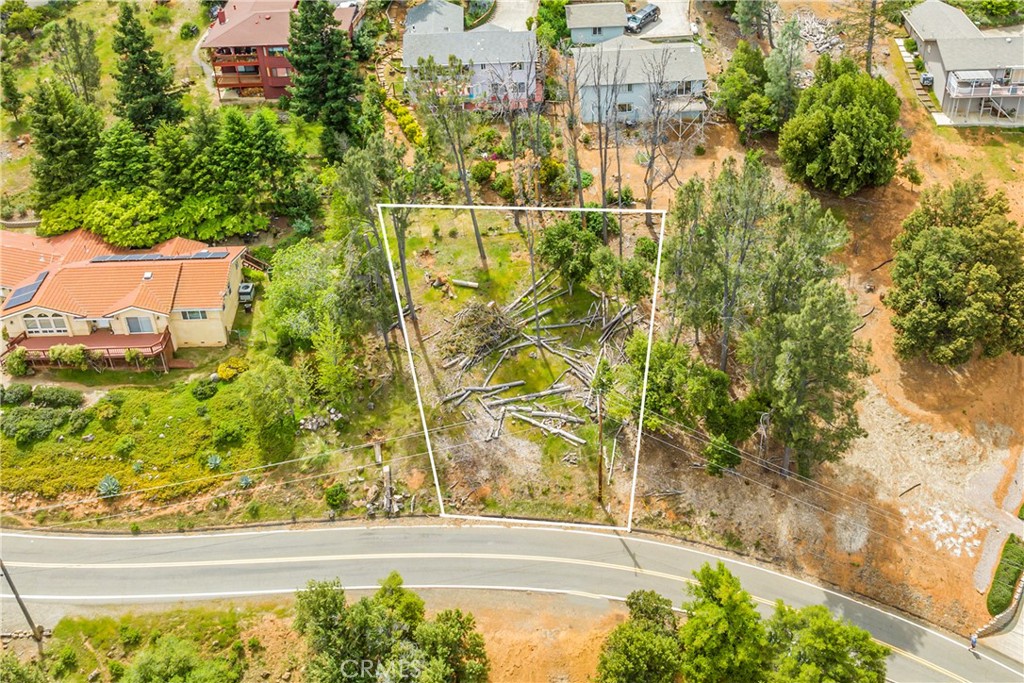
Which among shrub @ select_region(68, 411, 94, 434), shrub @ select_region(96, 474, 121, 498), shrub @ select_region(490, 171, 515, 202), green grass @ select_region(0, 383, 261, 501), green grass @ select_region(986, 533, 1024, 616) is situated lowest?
green grass @ select_region(986, 533, 1024, 616)

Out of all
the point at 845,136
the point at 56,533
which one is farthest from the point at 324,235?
the point at 845,136

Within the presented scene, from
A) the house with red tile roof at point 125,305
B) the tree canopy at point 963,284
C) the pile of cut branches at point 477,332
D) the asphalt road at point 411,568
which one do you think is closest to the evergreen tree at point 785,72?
the tree canopy at point 963,284

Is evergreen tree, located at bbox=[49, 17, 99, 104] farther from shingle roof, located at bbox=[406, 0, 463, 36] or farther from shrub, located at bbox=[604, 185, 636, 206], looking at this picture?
shrub, located at bbox=[604, 185, 636, 206]

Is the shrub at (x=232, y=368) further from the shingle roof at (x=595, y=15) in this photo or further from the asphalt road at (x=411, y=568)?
the shingle roof at (x=595, y=15)

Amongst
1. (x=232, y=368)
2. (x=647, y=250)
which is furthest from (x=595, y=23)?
(x=232, y=368)

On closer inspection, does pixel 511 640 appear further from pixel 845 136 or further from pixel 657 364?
pixel 845 136

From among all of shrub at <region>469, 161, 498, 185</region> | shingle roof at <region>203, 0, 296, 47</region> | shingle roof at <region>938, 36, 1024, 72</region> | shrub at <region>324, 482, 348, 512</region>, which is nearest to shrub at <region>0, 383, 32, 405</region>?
shrub at <region>324, 482, 348, 512</region>
